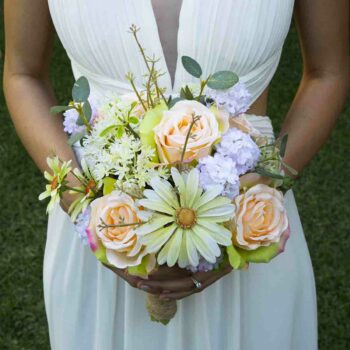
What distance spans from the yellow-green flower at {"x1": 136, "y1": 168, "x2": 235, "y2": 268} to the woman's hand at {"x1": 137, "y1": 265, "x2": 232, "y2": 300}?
28 cm

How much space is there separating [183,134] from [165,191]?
0.11 meters

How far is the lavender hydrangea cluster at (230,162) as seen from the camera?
1383mm

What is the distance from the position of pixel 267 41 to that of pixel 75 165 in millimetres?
552

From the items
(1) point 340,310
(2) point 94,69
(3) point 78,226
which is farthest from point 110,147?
(1) point 340,310

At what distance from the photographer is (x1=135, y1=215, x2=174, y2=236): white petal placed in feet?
4.51

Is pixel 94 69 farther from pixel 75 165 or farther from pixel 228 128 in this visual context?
pixel 228 128

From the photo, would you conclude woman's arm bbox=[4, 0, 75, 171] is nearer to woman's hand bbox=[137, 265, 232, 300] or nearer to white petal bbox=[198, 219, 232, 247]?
woman's hand bbox=[137, 265, 232, 300]

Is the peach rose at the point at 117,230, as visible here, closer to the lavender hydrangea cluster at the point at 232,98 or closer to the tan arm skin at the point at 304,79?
the lavender hydrangea cluster at the point at 232,98

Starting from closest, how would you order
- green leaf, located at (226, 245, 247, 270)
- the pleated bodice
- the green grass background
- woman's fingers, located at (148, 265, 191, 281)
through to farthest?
green leaf, located at (226, 245, 247, 270)
woman's fingers, located at (148, 265, 191, 281)
the pleated bodice
the green grass background

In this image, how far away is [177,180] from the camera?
1.37 m

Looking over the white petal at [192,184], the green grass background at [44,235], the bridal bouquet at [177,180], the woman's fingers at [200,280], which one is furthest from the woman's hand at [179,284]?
the green grass background at [44,235]

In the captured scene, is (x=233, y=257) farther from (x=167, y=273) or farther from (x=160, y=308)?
(x=160, y=308)

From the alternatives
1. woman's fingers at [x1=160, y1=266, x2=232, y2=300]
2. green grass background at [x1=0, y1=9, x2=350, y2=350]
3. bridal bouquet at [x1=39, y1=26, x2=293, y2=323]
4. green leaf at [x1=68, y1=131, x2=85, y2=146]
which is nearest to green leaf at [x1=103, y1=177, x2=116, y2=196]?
bridal bouquet at [x1=39, y1=26, x2=293, y2=323]

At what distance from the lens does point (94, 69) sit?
1865mm
